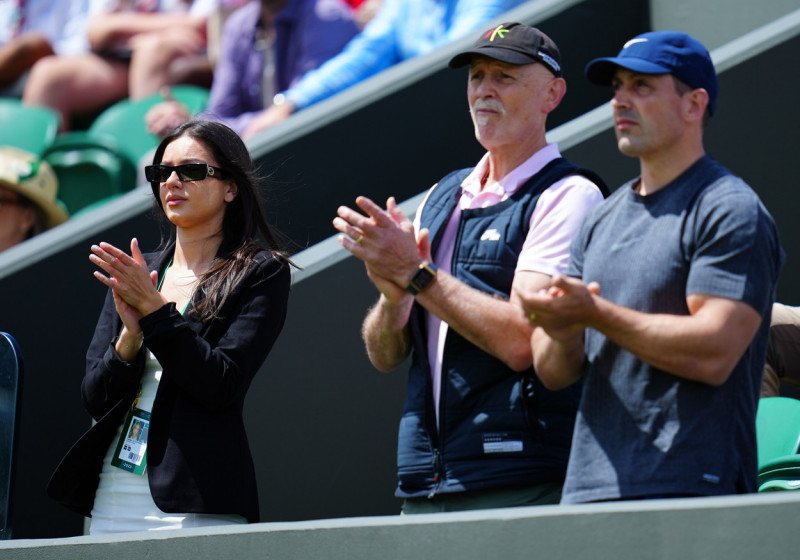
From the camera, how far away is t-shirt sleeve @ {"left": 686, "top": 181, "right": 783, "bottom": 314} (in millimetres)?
2539

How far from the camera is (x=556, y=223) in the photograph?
Result: 3.10m

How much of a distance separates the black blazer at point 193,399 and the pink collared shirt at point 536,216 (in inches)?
18.0

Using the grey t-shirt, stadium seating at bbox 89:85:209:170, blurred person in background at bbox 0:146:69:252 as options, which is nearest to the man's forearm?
the grey t-shirt

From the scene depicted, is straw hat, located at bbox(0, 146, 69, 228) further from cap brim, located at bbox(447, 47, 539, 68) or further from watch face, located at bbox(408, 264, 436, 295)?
watch face, located at bbox(408, 264, 436, 295)

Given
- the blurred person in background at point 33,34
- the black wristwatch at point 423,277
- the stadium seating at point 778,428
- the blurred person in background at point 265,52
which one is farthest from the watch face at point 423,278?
the blurred person in background at point 33,34

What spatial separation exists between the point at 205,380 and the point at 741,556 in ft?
4.63

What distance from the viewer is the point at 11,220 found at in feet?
18.0

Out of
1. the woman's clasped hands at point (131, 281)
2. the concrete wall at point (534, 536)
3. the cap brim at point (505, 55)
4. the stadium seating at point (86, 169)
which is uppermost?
the stadium seating at point (86, 169)

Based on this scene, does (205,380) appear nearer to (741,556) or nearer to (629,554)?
(629,554)

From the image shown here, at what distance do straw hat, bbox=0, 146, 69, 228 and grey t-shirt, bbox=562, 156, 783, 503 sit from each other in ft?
11.2

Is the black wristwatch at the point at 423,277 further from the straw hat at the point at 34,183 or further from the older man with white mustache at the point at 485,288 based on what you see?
the straw hat at the point at 34,183

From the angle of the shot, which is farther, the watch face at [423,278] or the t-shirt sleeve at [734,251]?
the watch face at [423,278]

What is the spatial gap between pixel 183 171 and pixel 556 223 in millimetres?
1081

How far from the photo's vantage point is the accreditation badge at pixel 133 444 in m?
3.26
